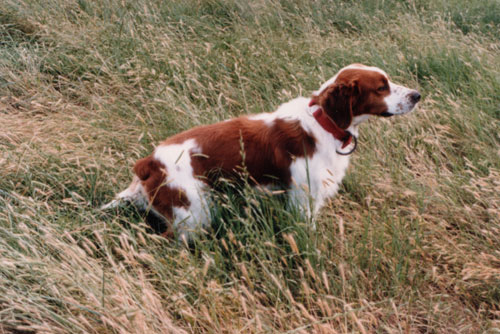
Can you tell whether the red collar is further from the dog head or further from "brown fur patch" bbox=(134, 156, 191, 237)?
"brown fur patch" bbox=(134, 156, 191, 237)

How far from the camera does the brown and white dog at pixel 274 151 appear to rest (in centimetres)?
276

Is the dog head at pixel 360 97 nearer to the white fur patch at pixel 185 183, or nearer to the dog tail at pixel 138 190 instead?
the white fur patch at pixel 185 183

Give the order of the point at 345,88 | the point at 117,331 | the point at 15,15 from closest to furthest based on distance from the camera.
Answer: the point at 117,331, the point at 345,88, the point at 15,15

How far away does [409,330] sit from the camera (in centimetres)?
205

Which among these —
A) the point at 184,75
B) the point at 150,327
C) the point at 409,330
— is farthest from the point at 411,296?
the point at 184,75

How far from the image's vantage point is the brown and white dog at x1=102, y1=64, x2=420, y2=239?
9.05ft

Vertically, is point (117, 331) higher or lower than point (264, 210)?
higher

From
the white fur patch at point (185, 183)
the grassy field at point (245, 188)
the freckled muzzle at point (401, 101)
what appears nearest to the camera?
the grassy field at point (245, 188)

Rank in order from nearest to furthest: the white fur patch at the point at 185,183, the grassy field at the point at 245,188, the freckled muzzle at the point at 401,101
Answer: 1. the grassy field at the point at 245,188
2. the white fur patch at the point at 185,183
3. the freckled muzzle at the point at 401,101

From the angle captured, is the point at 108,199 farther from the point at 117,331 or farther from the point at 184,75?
the point at 184,75

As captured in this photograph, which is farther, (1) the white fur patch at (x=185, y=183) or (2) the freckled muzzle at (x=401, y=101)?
(2) the freckled muzzle at (x=401, y=101)

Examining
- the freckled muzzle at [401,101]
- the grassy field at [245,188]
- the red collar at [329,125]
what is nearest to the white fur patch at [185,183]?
the grassy field at [245,188]

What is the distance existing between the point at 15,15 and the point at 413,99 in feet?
16.3

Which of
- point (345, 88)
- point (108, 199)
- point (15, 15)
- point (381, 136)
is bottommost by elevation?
point (381, 136)
